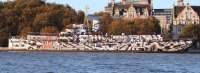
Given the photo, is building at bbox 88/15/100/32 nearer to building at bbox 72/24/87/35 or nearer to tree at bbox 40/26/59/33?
building at bbox 72/24/87/35

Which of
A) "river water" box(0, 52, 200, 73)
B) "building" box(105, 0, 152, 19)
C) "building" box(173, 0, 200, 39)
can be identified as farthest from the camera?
"building" box(105, 0, 152, 19)

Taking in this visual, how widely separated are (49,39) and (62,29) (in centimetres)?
1473

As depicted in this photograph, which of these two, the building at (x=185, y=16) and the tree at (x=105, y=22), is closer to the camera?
the tree at (x=105, y=22)

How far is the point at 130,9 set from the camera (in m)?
185

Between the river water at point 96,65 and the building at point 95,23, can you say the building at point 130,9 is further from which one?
the river water at point 96,65

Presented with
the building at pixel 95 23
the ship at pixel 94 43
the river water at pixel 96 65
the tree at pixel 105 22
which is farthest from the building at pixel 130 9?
the river water at pixel 96 65

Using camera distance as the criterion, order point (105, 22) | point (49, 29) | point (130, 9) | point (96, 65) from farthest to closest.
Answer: point (130, 9)
point (105, 22)
point (49, 29)
point (96, 65)

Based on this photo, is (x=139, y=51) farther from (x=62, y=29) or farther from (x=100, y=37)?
(x=62, y=29)

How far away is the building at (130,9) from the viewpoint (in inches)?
7254

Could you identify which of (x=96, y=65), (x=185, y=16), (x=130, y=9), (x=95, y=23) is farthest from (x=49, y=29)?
(x=96, y=65)

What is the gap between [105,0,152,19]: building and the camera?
184 metres

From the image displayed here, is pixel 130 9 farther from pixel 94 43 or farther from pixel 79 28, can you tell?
pixel 94 43

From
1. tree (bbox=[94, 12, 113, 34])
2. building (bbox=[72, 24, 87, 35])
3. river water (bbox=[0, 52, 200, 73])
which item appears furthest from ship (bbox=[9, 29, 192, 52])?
river water (bbox=[0, 52, 200, 73])

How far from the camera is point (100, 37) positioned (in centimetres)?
15125
